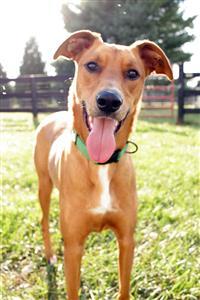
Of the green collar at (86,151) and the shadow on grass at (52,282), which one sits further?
the shadow on grass at (52,282)

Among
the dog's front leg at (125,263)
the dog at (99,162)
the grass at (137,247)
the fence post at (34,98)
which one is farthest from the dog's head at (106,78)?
the fence post at (34,98)

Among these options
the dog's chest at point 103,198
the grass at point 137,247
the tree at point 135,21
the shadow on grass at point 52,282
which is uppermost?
the tree at point 135,21

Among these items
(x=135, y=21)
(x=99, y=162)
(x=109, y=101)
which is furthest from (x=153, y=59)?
(x=135, y=21)

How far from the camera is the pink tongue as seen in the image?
92.0 inches

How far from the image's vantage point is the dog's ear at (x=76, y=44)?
8.65ft

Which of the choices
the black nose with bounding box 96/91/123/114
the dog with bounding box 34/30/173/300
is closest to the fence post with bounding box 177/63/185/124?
the dog with bounding box 34/30/173/300

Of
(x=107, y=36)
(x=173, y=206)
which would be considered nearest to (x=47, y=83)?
(x=107, y=36)

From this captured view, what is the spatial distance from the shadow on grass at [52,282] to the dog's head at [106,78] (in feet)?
3.90

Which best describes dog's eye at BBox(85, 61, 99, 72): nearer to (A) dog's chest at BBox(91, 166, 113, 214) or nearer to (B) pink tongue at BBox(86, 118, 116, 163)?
(B) pink tongue at BBox(86, 118, 116, 163)

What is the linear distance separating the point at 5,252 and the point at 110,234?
1.02m

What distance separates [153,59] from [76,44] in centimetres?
60

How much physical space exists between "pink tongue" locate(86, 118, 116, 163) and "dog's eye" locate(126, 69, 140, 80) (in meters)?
0.38

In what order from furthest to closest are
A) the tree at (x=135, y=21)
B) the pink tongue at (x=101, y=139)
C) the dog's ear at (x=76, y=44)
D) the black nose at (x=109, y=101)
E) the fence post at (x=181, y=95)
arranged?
1. the fence post at (x=181, y=95)
2. the tree at (x=135, y=21)
3. the dog's ear at (x=76, y=44)
4. the pink tongue at (x=101, y=139)
5. the black nose at (x=109, y=101)

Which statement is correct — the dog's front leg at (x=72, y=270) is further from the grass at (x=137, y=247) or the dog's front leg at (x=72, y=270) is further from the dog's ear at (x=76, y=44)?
the dog's ear at (x=76, y=44)
